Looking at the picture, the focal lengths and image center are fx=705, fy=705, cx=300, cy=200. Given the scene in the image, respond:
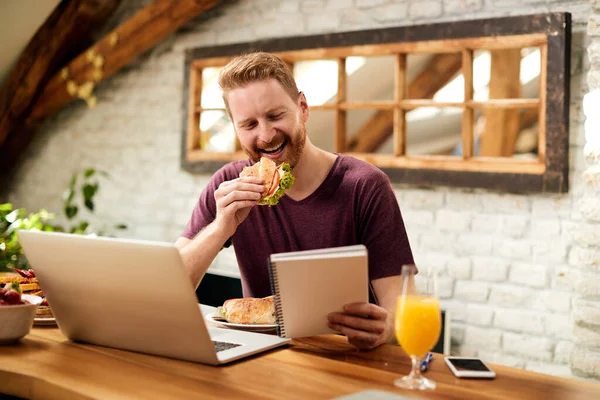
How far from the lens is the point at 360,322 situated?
1.47 m

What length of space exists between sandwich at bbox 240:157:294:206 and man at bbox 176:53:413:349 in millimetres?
41

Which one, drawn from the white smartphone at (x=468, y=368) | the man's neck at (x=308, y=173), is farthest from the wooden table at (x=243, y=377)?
the man's neck at (x=308, y=173)

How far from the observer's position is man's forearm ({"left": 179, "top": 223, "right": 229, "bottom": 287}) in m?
1.90

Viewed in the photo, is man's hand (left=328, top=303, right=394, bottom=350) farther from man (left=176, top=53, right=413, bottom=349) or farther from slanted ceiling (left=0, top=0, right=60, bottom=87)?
slanted ceiling (left=0, top=0, right=60, bottom=87)

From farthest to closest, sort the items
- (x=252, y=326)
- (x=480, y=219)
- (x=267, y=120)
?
(x=480, y=219) < (x=267, y=120) < (x=252, y=326)

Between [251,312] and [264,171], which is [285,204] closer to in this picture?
[264,171]

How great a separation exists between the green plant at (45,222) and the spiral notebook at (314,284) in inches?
40.1

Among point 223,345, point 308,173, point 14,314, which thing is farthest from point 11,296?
point 308,173

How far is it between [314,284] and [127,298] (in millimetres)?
373

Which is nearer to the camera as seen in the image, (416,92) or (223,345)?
(223,345)

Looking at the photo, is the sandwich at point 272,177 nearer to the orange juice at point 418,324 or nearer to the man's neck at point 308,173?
the man's neck at point 308,173

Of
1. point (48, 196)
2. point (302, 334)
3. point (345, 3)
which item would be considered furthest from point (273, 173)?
point (48, 196)

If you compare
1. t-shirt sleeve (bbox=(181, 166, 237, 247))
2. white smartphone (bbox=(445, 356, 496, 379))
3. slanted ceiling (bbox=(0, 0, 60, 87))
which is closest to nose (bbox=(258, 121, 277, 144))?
t-shirt sleeve (bbox=(181, 166, 237, 247))

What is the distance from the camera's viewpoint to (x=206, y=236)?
194 centimetres
